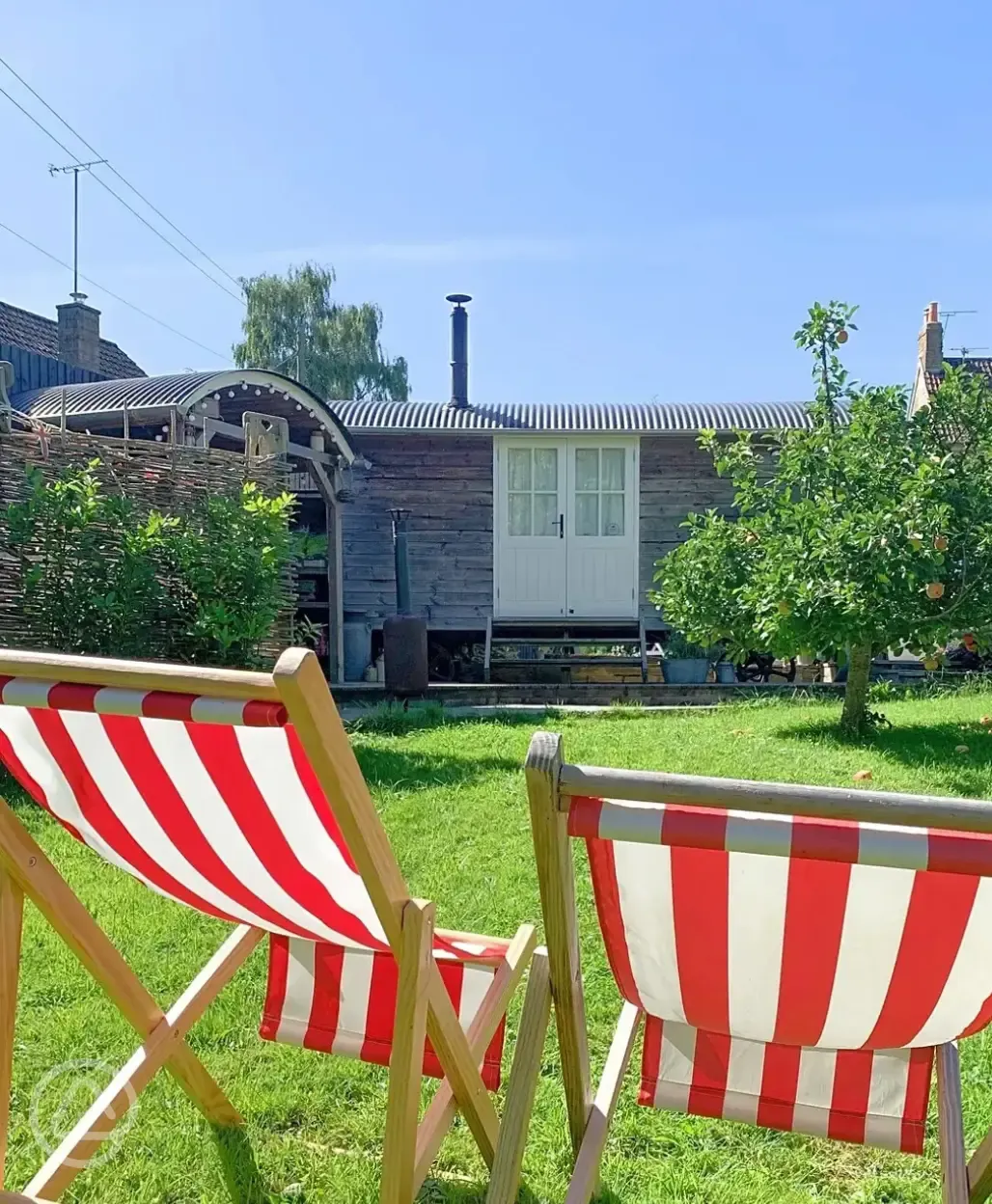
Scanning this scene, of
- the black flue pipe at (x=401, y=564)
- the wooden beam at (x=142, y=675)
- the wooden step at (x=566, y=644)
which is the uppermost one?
the black flue pipe at (x=401, y=564)

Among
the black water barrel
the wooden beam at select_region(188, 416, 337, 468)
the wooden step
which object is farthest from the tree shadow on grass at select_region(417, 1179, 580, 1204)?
the wooden step

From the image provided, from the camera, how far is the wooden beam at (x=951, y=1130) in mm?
1507

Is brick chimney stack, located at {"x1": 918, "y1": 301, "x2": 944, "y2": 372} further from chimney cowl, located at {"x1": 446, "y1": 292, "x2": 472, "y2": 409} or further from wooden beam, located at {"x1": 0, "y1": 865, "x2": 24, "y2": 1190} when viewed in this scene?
wooden beam, located at {"x1": 0, "y1": 865, "x2": 24, "y2": 1190}

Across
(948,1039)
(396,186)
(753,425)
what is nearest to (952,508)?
(948,1039)

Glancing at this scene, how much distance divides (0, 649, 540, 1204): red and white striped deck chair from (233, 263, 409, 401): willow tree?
2772 cm

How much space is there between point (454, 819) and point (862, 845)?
3.48 meters

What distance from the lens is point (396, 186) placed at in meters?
23.0

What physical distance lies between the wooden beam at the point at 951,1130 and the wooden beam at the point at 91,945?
1406 mm

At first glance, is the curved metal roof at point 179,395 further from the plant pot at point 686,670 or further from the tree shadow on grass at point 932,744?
the tree shadow on grass at point 932,744

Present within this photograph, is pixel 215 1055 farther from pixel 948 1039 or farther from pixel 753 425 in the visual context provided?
pixel 753 425

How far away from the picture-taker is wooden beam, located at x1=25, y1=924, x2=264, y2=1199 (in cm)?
175

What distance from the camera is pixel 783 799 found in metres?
1.12

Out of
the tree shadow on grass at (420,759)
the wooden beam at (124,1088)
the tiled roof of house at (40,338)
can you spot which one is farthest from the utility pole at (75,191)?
the wooden beam at (124,1088)

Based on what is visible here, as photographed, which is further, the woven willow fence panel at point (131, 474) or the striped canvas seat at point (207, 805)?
the woven willow fence panel at point (131, 474)
